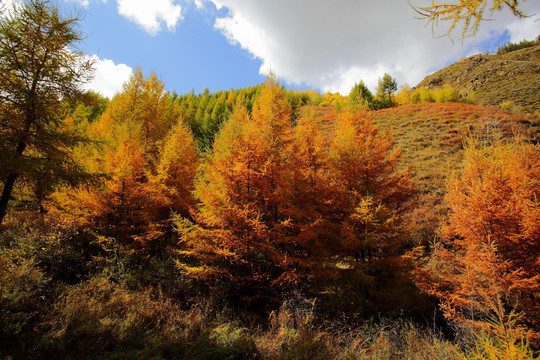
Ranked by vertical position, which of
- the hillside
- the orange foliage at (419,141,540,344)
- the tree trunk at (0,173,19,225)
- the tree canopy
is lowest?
the orange foliage at (419,141,540,344)

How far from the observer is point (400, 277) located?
958 centimetres

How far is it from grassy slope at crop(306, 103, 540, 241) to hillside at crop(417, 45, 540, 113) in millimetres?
15394

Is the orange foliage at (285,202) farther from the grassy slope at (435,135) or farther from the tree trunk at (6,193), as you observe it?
the grassy slope at (435,135)

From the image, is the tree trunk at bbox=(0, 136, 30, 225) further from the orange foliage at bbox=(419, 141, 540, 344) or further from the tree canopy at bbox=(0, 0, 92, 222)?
the orange foliage at bbox=(419, 141, 540, 344)

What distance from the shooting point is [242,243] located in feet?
26.3

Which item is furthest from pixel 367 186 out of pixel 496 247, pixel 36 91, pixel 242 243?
pixel 36 91

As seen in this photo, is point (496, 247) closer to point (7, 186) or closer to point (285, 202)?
point (285, 202)

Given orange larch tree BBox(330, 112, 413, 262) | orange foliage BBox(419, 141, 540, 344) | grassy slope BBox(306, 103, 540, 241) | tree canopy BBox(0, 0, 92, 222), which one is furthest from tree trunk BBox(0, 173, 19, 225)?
grassy slope BBox(306, 103, 540, 241)

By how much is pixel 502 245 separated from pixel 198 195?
11858 millimetres

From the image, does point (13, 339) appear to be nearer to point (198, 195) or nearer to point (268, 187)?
point (198, 195)

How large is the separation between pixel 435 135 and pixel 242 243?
29467 mm

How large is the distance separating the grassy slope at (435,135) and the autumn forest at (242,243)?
597 cm

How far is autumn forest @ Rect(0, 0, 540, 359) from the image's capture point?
17.9 ft

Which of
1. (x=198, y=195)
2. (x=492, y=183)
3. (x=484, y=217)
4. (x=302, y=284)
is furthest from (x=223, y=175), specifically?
(x=492, y=183)
